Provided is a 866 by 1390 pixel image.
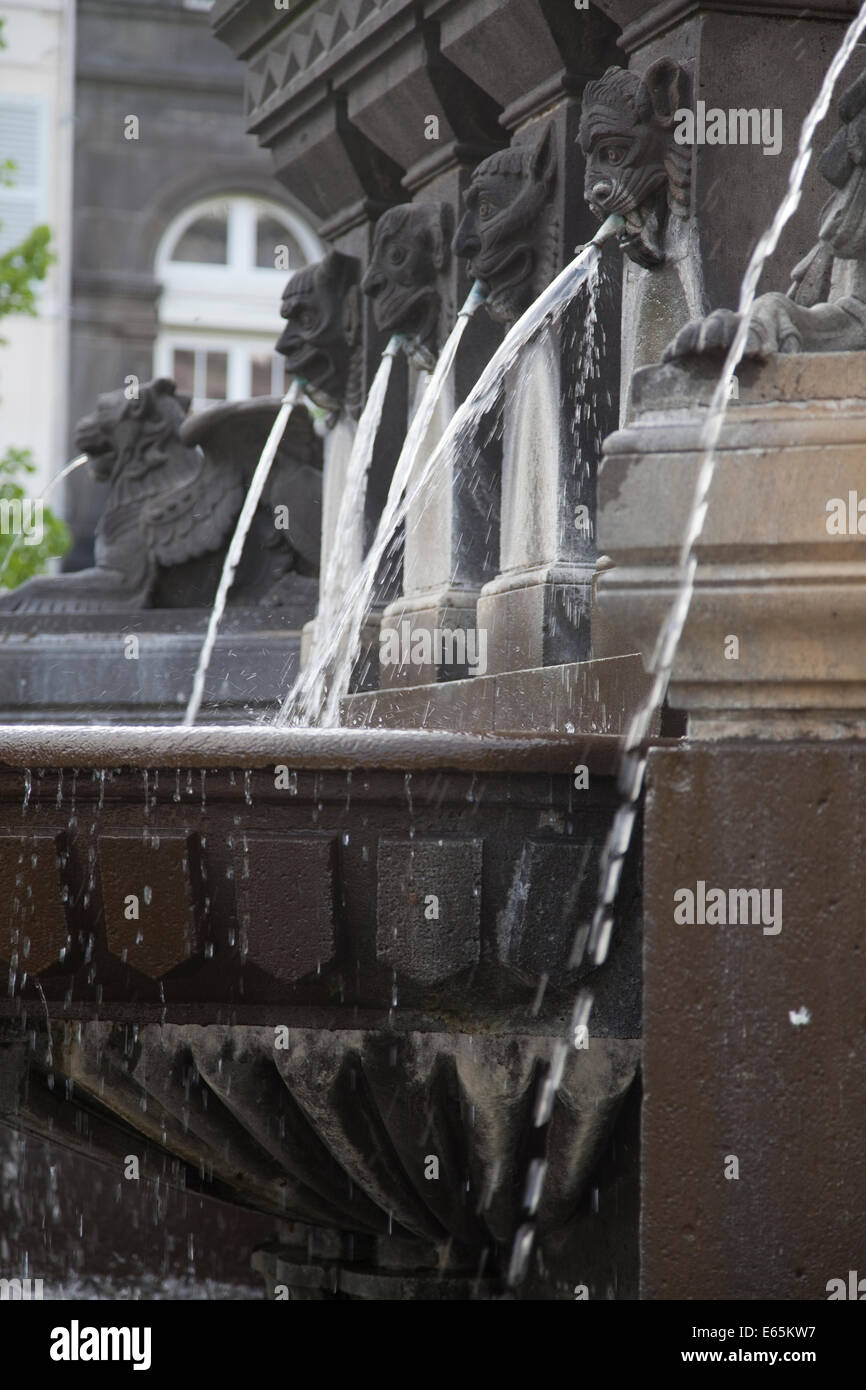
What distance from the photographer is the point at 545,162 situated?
17.9 feet

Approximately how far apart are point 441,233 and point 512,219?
0.73 meters

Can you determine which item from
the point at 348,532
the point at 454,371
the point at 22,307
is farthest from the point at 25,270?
the point at 454,371

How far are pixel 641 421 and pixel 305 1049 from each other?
1.28 meters

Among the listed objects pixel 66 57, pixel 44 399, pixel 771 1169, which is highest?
pixel 66 57

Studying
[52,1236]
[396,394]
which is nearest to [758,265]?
[396,394]

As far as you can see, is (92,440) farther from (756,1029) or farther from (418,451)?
(756,1029)

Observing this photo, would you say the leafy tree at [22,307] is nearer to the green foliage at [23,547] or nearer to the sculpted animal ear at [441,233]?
the green foliage at [23,547]

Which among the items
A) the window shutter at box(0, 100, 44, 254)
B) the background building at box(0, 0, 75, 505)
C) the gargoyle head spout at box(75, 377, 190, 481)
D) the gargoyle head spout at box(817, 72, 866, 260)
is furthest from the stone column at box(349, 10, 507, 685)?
the window shutter at box(0, 100, 44, 254)

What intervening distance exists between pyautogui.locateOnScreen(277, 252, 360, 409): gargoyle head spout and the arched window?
72.9 feet

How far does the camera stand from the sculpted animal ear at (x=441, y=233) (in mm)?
6102

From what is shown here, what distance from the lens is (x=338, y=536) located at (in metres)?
6.93

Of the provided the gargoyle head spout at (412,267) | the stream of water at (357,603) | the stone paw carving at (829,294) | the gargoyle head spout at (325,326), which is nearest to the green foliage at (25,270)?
the gargoyle head spout at (325,326)
